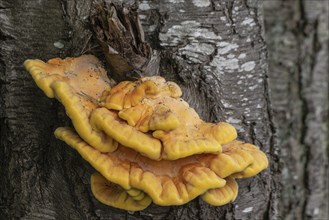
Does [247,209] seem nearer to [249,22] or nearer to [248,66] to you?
[248,66]

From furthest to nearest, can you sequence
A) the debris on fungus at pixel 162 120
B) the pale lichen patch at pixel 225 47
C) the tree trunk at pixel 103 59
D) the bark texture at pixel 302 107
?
the bark texture at pixel 302 107
the pale lichen patch at pixel 225 47
the tree trunk at pixel 103 59
the debris on fungus at pixel 162 120

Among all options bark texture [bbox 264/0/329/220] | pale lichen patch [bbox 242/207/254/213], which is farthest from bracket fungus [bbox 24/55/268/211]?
bark texture [bbox 264/0/329/220]

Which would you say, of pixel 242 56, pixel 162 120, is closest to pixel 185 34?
pixel 242 56

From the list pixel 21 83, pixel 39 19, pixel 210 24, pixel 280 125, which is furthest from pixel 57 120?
pixel 280 125

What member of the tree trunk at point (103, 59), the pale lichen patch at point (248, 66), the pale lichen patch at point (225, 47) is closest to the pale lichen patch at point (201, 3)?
the tree trunk at point (103, 59)

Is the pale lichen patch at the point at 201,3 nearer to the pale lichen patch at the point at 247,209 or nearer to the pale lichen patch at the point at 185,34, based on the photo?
the pale lichen patch at the point at 185,34
